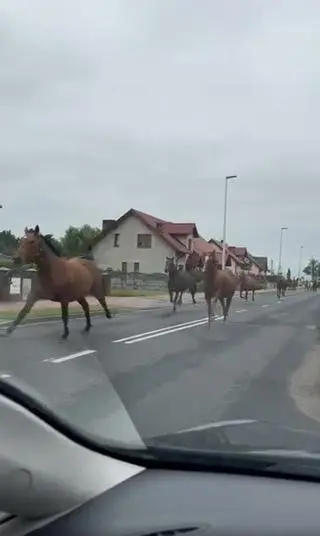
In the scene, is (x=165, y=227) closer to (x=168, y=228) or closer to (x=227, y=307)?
(x=168, y=228)

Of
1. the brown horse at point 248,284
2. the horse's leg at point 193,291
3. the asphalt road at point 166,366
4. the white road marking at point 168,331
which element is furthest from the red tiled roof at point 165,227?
the brown horse at point 248,284

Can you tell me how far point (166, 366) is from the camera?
972 centimetres

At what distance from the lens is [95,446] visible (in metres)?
2.51

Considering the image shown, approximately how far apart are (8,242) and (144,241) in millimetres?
2015

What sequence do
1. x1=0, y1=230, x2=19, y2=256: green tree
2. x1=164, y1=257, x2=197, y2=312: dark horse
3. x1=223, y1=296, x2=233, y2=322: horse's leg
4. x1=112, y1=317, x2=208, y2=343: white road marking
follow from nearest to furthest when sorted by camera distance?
x1=0, y1=230, x2=19, y2=256: green tree, x1=164, y1=257, x2=197, y2=312: dark horse, x1=112, y1=317, x2=208, y2=343: white road marking, x1=223, y1=296, x2=233, y2=322: horse's leg

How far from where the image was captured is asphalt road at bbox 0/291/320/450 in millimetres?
3230

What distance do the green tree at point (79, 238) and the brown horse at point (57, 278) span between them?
0.25 meters

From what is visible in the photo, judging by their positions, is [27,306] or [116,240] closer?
[116,240]

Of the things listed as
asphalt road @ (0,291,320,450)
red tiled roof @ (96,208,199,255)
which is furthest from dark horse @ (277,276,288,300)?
red tiled roof @ (96,208,199,255)

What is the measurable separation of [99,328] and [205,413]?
4.25 m

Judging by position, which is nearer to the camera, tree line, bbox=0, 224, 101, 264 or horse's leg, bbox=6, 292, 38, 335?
tree line, bbox=0, 224, 101, 264

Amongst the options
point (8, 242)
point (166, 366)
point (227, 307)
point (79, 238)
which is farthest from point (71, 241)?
point (227, 307)

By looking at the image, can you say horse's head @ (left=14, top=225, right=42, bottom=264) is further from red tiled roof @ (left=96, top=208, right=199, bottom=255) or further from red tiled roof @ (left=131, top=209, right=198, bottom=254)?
red tiled roof @ (left=131, top=209, right=198, bottom=254)

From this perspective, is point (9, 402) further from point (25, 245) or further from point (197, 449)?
point (25, 245)
